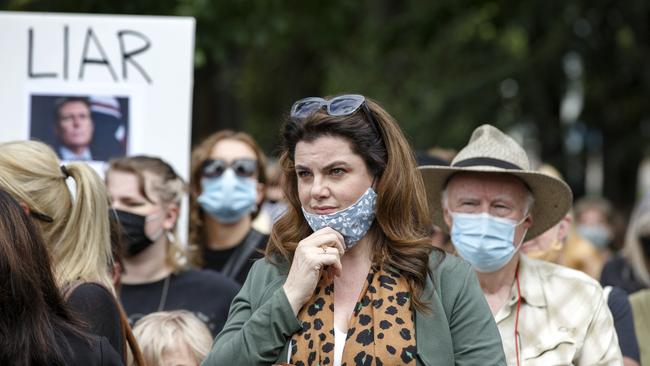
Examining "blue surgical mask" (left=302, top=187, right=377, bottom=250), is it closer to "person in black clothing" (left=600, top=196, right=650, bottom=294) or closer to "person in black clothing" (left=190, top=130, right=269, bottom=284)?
"person in black clothing" (left=190, top=130, right=269, bottom=284)

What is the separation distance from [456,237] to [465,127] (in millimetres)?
10080

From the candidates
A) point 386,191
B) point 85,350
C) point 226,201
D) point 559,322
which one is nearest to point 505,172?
point 559,322

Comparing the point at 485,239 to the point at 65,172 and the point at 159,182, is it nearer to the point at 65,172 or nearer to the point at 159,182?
the point at 65,172

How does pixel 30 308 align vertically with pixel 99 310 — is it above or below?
above

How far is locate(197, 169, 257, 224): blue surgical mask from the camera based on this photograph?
266 inches

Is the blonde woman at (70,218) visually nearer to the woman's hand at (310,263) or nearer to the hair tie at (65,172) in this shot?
the hair tie at (65,172)

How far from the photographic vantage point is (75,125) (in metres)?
6.60

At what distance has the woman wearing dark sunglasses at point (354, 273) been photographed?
374 centimetres

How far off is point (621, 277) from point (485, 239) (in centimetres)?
252

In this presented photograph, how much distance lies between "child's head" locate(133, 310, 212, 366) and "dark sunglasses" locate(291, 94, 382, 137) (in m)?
1.41

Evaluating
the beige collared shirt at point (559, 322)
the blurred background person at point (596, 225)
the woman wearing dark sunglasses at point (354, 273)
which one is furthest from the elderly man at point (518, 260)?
→ the blurred background person at point (596, 225)

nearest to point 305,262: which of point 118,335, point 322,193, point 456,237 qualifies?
point 322,193

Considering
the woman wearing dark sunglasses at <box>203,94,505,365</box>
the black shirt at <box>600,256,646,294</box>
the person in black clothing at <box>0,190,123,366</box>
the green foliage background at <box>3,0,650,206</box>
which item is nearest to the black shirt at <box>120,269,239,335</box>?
the woman wearing dark sunglasses at <box>203,94,505,365</box>

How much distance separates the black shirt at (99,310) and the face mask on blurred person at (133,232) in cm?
152
